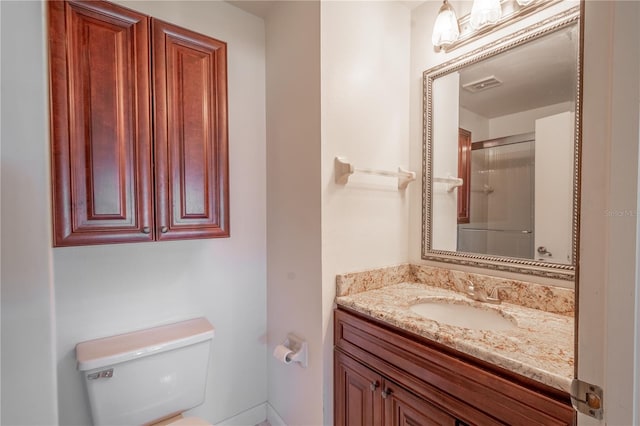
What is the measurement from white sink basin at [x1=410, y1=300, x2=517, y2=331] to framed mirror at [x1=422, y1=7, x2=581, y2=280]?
23cm

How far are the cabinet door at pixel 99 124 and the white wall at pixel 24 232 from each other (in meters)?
0.22

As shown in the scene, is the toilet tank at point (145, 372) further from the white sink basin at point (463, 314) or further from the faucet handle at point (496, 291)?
the faucet handle at point (496, 291)

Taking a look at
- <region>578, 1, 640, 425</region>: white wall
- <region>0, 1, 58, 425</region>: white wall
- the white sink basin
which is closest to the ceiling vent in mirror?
<region>578, 1, 640, 425</region>: white wall

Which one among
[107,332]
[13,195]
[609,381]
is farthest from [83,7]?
[609,381]

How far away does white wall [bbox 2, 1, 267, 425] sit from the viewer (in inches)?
28.3

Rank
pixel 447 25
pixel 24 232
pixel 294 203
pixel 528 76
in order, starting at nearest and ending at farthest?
pixel 24 232 → pixel 528 76 → pixel 447 25 → pixel 294 203

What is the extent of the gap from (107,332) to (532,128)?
82.1 inches

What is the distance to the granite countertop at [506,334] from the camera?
73 centimetres

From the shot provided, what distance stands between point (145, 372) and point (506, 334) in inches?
56.0

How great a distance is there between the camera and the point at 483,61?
135cm

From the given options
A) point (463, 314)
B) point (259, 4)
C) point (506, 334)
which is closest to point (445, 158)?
point (463, 314)

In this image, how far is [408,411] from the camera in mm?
1016

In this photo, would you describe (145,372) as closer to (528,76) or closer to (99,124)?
(99,124)

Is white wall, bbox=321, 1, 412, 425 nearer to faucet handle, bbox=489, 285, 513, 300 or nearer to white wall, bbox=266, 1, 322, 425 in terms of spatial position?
white wall, bbox=266, 1, 322, 425
